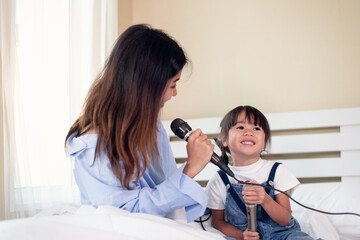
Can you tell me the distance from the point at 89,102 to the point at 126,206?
0.35m

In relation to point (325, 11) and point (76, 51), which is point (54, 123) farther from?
point (325, 11)

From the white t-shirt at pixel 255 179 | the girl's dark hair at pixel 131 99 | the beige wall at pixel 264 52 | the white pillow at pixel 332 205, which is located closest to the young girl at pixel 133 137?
the girl's dark hair at pixel 131 99

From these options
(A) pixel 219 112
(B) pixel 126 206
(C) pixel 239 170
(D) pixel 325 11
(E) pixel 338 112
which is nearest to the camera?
(B) pixel 126 206

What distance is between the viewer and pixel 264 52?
103 inches

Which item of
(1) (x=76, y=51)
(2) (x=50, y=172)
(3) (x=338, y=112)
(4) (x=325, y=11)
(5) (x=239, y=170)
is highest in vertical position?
(4) (x=325, y=11)

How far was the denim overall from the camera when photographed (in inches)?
56.7

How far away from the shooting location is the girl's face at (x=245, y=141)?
5.46 feet

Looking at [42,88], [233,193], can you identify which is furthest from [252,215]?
[42,88]

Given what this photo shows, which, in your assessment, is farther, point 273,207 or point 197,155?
point 273,207

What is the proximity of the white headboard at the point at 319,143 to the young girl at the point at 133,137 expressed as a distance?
1291 mm

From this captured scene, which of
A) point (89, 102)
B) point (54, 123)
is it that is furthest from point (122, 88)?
point (54, 123)

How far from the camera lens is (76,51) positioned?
2.34 meters

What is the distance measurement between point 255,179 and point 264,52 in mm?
1213

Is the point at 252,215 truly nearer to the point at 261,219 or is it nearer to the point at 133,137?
the point at 261,219
